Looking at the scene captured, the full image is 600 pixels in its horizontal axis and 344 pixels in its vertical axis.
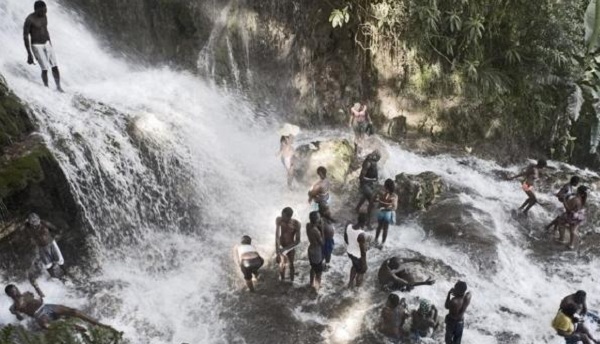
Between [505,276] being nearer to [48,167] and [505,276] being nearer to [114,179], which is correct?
[114,179]

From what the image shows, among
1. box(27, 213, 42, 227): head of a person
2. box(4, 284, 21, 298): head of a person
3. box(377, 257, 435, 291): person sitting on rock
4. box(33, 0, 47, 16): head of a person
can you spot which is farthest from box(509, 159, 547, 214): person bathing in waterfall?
box(33, 0, 47, 16): head of a person

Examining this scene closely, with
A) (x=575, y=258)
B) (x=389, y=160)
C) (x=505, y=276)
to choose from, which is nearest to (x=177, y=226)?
(x=389, y=160)

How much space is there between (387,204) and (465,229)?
1.87 meters

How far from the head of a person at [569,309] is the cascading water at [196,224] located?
721 mm

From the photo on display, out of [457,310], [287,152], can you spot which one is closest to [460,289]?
[457,310]

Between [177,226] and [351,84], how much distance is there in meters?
5.86

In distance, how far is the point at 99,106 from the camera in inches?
413

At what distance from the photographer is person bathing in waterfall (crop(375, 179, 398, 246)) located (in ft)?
30.8

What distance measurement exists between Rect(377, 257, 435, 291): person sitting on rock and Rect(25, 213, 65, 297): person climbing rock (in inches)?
200

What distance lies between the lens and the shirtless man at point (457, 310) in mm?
7238

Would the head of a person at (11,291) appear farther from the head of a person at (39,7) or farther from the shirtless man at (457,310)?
the shirtless man at (457,310)

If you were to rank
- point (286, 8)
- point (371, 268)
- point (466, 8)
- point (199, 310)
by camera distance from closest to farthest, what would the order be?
1. point (199, 310)
2. point (371, 268)
3. point (466, 8)
4. point (286, 8)

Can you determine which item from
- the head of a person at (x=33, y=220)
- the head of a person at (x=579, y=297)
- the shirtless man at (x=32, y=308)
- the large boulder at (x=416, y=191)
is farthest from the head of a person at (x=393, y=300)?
the head of a person at (x=33, y=220)

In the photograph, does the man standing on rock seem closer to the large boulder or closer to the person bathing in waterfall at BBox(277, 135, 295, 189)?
the large boulder
